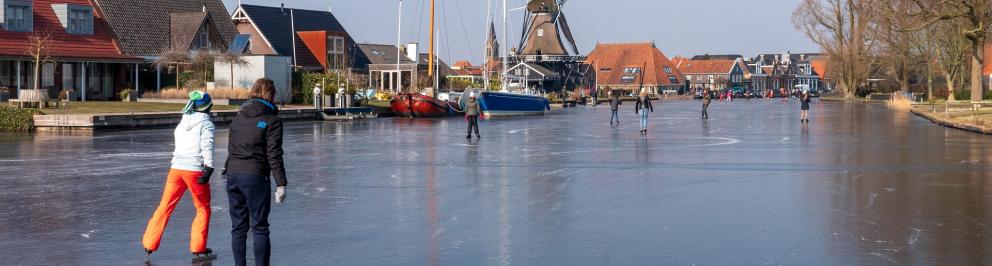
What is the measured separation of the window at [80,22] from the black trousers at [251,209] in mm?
44881

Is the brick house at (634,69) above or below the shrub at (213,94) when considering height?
above

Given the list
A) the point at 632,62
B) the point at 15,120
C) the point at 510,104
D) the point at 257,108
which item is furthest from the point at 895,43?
the point at 632,62

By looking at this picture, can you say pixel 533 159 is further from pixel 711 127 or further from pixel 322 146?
pixel 711 127

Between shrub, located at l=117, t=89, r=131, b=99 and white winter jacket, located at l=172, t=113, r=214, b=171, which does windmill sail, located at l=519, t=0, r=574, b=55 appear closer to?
shrub, located at l=117, t=89, r=131, b=99

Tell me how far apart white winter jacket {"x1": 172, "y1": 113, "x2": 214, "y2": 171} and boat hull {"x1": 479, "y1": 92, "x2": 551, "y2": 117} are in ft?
147

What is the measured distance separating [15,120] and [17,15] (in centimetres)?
1659

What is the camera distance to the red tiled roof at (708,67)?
614ft

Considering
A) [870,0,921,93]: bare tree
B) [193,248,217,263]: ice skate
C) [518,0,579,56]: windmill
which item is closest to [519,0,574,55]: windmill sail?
[518,0,579,56]: windmill

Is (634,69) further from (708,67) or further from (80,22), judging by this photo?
(80,22)

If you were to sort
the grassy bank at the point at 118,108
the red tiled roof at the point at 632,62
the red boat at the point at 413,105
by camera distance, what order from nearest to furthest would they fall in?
1. the grassy bank at the point at 118,108
2. the red boat at the point at 413,105
3. the red tiled roof at the point at 632,62

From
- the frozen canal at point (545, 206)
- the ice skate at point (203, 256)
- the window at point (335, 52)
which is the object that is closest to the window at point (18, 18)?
the frozen canal at point (545, 206)

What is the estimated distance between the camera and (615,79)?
156m

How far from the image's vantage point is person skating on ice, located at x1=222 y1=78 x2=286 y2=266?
8.16 m

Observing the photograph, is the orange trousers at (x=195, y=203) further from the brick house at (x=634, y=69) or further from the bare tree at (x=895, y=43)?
the brick house at (x=634, y=69)
